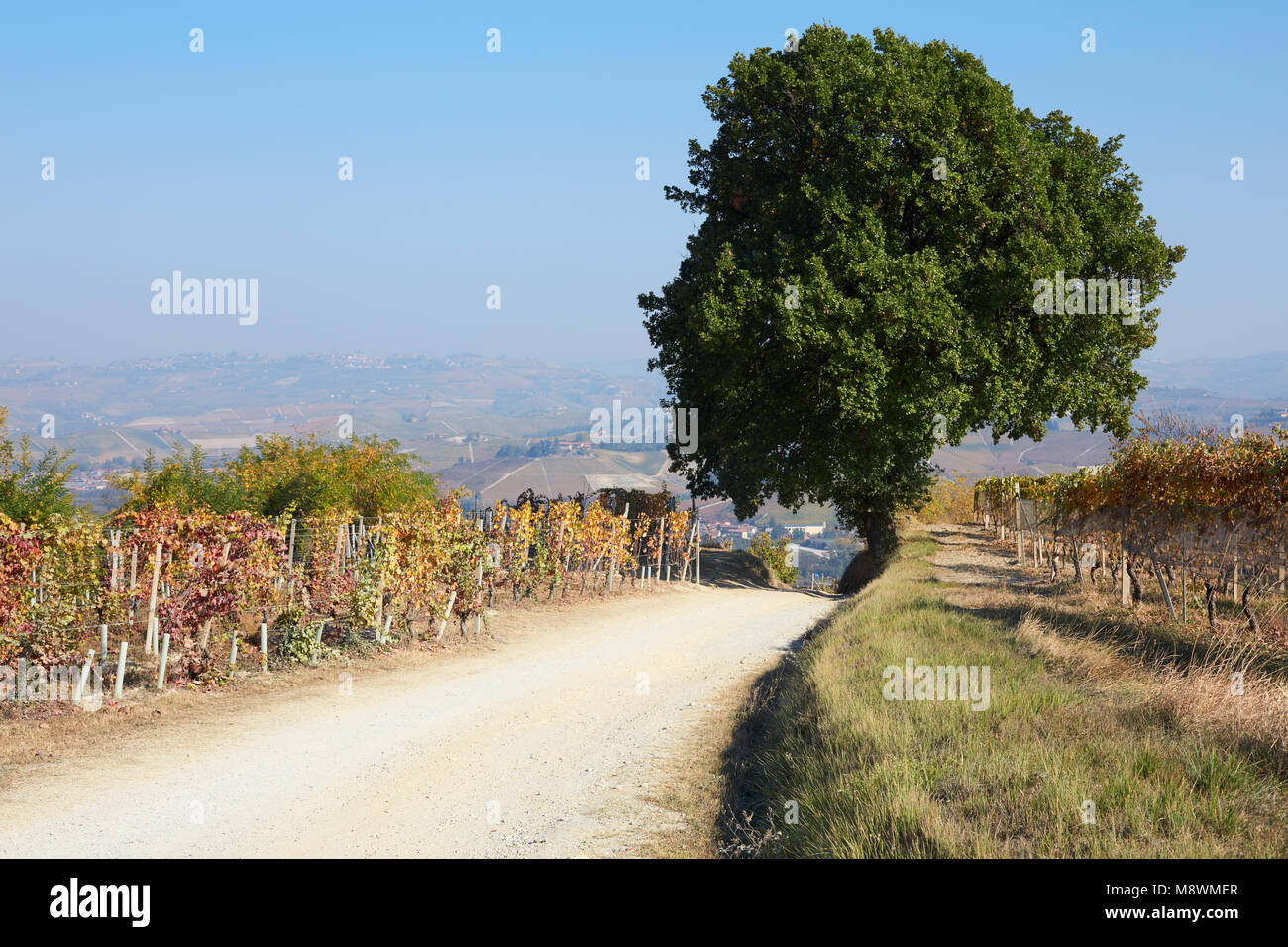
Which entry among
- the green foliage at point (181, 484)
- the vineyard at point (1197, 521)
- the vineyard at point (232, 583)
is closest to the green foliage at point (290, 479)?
the green foliage at point (181, 484)

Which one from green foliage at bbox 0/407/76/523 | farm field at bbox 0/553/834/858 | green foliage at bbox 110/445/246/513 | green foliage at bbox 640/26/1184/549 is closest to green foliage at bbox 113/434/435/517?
green foliage at bbox 110/445/246/513

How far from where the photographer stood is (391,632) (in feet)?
53.3

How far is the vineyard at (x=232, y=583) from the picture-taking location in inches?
487

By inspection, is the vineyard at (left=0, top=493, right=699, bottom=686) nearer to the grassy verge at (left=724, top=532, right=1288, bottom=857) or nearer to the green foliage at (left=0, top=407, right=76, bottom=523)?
the green foliage at (left=0, top=407, right=76, bottom=523)

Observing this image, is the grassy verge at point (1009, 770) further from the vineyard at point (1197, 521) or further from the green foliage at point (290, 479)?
the green foliage at point (290, 479)

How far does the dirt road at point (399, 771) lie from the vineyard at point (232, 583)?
58.6 inches

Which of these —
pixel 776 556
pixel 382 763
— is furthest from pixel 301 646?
pixel 776 556

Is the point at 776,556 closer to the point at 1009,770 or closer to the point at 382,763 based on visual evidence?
the point at 382,763

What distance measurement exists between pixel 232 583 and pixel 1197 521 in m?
15.8

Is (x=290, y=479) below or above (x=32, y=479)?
below

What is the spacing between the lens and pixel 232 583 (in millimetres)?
13773

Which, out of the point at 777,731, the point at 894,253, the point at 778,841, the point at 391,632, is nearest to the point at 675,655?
the point at 391,632

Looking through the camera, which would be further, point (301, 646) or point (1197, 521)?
point (1197, 521)
